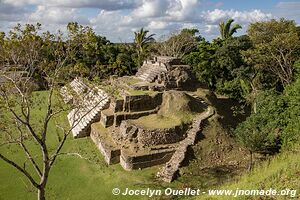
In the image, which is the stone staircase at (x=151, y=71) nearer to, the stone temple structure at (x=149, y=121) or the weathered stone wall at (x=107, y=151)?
the stone temple structure at (x=149, y=121)

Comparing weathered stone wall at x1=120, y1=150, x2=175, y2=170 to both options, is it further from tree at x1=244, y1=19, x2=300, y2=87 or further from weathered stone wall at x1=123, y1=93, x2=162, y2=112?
tree at x1=244, y1=19, x2=300, y2=87

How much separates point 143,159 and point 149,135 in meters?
1.06

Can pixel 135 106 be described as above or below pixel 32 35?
below

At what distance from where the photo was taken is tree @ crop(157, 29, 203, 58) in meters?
31.0

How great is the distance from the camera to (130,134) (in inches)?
551

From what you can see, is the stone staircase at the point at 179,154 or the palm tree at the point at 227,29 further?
the palm tree at the point at 227,29

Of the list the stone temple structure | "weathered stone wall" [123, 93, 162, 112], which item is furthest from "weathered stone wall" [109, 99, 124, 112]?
"weathered stone wall" [123, 93, 162, 112]

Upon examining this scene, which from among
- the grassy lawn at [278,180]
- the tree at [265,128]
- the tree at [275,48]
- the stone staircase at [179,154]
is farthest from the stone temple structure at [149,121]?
the tree at [275,48]

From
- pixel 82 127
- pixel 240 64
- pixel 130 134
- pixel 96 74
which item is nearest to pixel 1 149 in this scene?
pixel 82 127

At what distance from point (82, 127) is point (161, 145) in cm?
440

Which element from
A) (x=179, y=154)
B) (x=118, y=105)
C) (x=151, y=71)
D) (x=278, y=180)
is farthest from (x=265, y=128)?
(x=151, y=71)

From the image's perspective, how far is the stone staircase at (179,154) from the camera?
12500mm

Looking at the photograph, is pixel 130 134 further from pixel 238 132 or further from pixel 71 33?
pixel 71 33

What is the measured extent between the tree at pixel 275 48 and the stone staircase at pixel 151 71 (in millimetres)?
6235
